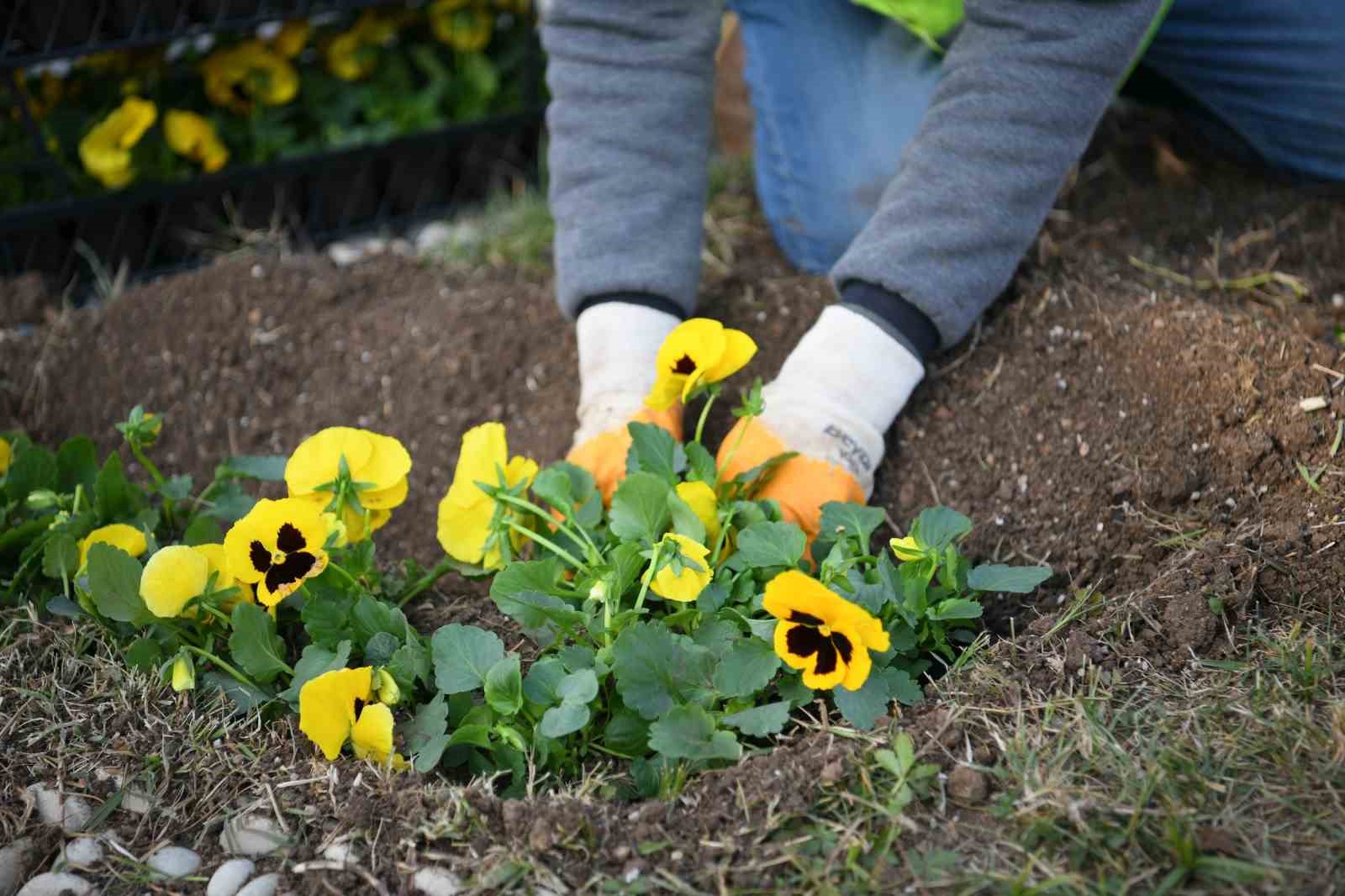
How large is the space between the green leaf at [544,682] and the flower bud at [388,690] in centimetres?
11

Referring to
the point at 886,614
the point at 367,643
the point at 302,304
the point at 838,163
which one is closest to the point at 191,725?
the point at 367,643

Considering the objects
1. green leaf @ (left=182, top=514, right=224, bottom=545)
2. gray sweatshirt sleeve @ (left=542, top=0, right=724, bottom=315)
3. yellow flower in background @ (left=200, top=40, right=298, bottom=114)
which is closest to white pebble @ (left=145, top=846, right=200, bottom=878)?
green leaf @ (left=182, top=514, right=224, bottom=545)

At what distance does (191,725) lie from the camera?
1036 mm

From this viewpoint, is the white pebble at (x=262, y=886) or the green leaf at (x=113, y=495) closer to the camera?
the white pebble at (x=262, y=886)

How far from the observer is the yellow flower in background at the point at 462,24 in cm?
214

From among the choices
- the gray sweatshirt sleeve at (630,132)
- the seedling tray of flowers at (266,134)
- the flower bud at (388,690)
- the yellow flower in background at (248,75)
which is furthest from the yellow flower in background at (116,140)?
the flower bud at (388,690)

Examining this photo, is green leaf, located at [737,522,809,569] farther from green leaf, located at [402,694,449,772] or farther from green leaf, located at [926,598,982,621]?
green leaf, located at [402,694,449,772]

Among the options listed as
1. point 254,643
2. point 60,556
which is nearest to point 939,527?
point 254,643

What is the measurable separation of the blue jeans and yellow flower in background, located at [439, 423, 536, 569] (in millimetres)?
758

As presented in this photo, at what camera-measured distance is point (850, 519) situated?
1087 mm

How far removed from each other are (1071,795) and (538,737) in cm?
43

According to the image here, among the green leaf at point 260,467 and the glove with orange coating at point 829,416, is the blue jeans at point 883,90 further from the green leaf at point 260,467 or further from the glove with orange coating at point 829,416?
the green leaf at point 260,467

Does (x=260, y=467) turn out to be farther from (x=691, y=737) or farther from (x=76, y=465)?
(x=691, y=737)

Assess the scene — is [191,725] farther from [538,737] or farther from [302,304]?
[302,304]
